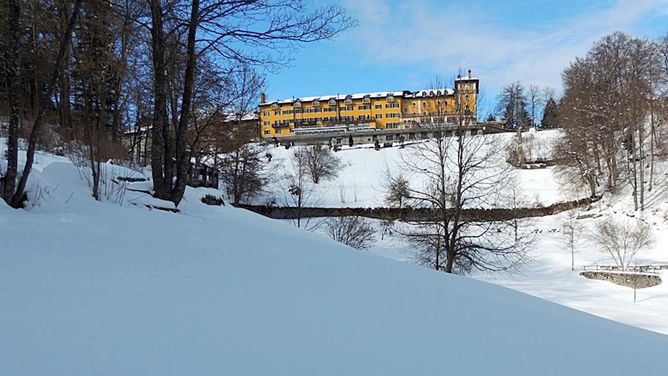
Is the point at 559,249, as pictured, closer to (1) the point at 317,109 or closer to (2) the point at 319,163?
(2) the point at 319,163

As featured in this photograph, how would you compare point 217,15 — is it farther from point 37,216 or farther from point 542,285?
point 542,285

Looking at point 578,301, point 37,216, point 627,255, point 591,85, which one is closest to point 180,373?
point 37,216

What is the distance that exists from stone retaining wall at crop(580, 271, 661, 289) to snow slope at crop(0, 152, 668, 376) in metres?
25.2

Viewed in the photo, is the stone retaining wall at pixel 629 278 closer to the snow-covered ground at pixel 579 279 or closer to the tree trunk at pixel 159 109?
the snow-covered ground at pixel 579 279

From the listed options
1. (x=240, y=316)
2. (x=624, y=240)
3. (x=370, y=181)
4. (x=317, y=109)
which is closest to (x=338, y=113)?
(x=317, y=109)

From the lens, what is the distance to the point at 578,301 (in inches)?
827

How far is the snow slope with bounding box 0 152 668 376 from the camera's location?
2226 millimetres

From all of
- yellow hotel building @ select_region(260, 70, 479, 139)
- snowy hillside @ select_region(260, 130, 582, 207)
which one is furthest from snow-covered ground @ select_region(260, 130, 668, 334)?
yellow hotel building @ select_region(260, 70, 479, 139)

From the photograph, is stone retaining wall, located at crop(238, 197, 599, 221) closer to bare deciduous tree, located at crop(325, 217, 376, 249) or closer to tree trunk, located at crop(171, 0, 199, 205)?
bare deciduous tree, located at crop(325, 217, 376, 249)

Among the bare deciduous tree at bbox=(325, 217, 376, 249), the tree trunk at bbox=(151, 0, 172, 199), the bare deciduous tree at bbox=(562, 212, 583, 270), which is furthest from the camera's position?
the bare deciduous tree at bbox=(562, 212, 583, 270)

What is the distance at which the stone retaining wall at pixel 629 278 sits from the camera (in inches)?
986

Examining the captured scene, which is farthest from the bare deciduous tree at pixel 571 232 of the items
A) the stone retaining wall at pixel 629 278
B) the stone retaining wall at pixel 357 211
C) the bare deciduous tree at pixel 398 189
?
the bare deciduous tree at pixel 398 189

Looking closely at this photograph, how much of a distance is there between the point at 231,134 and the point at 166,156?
26878mm

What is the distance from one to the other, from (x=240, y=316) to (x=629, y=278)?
29135mm
